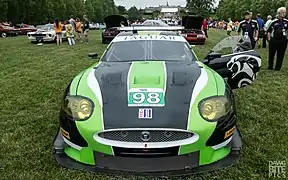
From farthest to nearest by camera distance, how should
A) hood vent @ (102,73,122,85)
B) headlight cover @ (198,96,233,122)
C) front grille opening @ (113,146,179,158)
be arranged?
hood vent @ (102,73,122,85) < headlight cover @ (198,96,233,122) < front grille opening @ (113,146,179,158)

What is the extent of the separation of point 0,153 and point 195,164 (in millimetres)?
Answer: 2256

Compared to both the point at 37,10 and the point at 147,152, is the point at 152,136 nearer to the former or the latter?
the point at 147,152

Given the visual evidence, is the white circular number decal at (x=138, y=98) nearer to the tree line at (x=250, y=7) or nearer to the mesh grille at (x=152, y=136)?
the mesh grille at (x=152, y=136)

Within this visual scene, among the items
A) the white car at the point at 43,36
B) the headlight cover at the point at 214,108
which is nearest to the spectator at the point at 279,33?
the headlight cover at the point at 214,108

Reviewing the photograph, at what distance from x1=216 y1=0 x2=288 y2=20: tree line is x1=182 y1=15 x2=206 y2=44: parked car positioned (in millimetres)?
16952

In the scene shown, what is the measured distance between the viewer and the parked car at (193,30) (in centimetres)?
1828

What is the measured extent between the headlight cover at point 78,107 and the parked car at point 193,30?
15.2m

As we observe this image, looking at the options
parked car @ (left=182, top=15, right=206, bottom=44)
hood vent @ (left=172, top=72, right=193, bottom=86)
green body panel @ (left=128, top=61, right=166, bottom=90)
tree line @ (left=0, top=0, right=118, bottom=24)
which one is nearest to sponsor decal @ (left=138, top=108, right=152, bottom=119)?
green body panel @ (left=128, top=61, right=166, bottom=90)

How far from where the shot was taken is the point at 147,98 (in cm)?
312

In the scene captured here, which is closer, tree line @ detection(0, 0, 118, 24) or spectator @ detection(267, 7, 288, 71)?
spectator @ detection(267, 7, 288, 71)

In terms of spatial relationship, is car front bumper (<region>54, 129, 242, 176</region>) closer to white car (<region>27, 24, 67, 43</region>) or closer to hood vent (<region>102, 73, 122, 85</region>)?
hood vent (<region>102, 73, 122, 85</region>)

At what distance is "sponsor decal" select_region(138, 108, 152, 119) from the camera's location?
9.62 feet

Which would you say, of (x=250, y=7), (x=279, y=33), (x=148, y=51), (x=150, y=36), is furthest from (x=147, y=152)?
(x=250, y=7)

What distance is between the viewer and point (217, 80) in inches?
143
